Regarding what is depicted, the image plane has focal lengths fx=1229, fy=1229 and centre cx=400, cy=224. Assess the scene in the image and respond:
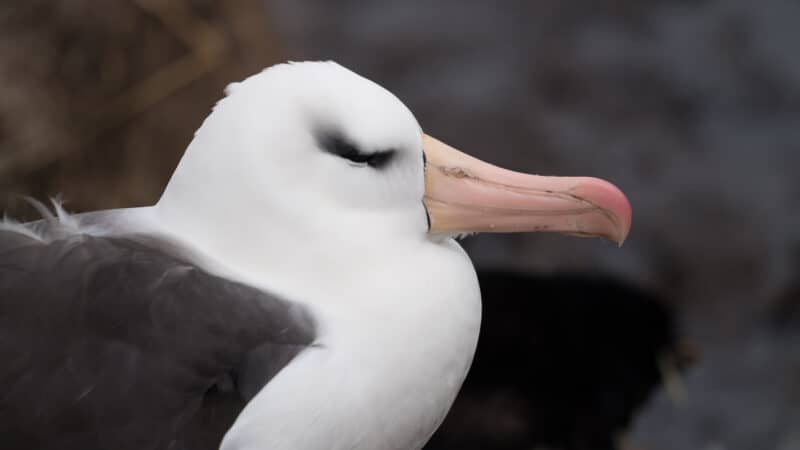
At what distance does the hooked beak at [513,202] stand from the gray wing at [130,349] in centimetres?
37

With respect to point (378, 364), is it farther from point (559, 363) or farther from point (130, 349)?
point (559, 363)

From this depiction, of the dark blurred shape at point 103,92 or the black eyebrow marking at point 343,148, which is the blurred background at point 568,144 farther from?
the black eyebrow marking at point 343,148

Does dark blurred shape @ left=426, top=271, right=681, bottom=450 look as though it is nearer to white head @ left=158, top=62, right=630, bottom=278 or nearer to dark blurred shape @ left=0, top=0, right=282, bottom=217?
dark blurred shape @ left=0, top=0, right=282, bottom=217

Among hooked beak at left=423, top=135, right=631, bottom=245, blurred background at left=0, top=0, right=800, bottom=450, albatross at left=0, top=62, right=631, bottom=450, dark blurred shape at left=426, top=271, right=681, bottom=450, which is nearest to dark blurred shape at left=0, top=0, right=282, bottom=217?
blurred background at left=0, top=0, right=800, bottom=450

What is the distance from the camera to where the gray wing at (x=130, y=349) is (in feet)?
6.52

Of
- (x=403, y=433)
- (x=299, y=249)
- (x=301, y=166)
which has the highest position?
(x=301, y=166)

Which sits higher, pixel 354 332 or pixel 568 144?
pixel 354 332

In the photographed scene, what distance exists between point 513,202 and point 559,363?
2.12 m

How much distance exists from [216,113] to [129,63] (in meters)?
2.28

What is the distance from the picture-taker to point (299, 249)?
6.98 feet

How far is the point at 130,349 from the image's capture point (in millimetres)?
2025

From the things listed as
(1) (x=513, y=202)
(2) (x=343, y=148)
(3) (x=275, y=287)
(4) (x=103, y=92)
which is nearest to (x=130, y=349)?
(3) (x=275, y=287)

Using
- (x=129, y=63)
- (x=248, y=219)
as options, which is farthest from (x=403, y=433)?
(x=129, y=63)

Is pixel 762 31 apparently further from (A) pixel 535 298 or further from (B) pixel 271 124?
(B) pixel 271 124
